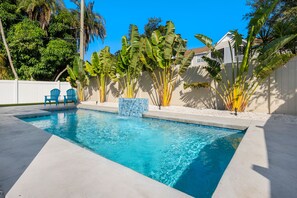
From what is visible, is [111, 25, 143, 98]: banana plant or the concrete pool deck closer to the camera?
the concrete pool deck

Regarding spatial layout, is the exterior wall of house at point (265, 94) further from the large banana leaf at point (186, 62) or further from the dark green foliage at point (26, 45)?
the dark green foliage at point (26, 45)

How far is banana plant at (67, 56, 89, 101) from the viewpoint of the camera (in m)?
13.5

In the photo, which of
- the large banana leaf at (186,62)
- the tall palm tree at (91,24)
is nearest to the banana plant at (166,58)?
the large banana leaf at (186,62)

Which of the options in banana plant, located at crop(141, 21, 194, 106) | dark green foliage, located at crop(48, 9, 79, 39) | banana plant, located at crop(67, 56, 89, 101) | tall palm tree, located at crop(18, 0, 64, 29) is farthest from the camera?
dark green foliage, located at crop(48, 9, 79, 39)

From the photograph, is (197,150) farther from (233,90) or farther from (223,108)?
(223,108)

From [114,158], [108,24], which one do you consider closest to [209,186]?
[114,158]

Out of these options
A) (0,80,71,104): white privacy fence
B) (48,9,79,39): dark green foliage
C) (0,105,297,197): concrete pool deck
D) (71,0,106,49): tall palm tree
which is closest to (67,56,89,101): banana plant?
(0,80,71,104): white privacy fence

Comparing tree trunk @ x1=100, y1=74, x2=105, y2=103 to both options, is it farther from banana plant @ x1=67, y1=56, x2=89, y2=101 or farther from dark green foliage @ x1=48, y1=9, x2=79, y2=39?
dark green foliage @ x1=48, y1=9, x2=79, y2=39

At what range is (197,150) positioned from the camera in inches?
155

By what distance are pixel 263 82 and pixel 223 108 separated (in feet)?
6.30

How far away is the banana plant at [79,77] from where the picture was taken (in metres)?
13.5

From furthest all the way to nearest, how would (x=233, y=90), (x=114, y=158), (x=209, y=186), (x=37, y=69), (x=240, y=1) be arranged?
(x=37, y=69) < (x=240, y=1) < (x=233, y=90) < (x=114, y=158) < (x=209, y=186)

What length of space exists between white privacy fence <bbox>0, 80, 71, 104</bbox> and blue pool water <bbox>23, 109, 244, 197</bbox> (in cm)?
937

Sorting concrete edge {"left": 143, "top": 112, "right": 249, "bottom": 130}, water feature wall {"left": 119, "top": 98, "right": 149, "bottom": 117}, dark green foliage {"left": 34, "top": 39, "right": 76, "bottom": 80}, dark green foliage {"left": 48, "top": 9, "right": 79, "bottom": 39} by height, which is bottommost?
concrete edge {"left": 143, "top": 112, "right": 249, "bottom": 130}
